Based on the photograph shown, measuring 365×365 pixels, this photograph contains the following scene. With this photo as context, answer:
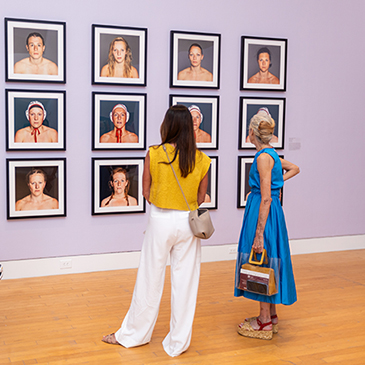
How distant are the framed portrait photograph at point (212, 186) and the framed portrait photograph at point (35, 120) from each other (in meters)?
1.99

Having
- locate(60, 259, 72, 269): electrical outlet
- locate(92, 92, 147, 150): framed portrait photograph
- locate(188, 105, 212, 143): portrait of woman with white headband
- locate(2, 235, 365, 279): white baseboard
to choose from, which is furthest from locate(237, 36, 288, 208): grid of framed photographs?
locate(60, 259, 72, 269): electrical outlet

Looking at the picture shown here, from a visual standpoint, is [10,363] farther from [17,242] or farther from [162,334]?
[17,242]

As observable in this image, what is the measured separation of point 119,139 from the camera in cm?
625

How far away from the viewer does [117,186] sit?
6.30 metres

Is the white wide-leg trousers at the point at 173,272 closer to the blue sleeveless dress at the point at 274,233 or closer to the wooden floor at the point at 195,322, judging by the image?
the wooden floor at the point at 195,322

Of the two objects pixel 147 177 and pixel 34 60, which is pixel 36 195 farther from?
pixel 147 177

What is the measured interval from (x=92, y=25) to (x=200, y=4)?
149cm

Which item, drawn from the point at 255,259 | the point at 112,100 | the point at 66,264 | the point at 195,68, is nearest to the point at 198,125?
the point at 195,68

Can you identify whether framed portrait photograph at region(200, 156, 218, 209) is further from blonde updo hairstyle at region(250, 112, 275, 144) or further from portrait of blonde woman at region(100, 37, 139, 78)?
blonde updo hairstyle at region(250, 112, 275, 144)

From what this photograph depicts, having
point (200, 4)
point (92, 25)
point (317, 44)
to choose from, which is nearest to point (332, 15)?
point (317, 44)

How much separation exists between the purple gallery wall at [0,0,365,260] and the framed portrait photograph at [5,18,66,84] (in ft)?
0.33

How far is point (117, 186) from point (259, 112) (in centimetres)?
222

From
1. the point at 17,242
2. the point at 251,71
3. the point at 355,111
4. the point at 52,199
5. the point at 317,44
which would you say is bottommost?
the point at 17,242

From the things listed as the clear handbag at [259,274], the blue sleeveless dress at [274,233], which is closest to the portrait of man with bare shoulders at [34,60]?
the blue sleeveless dress at [274,233]
